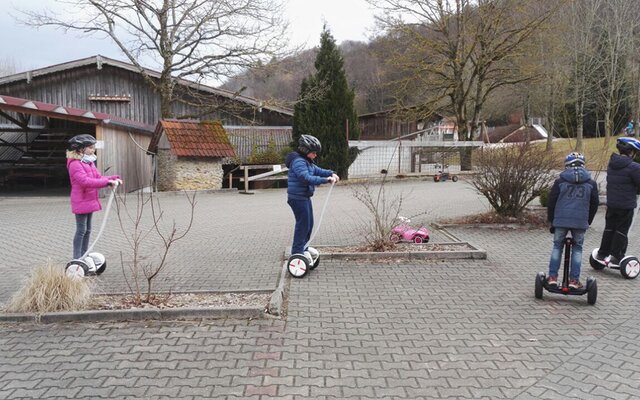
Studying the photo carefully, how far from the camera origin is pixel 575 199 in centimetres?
568

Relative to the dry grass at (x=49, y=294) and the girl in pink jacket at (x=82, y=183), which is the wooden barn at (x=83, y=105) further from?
the dry grass at (x=49, y=294)

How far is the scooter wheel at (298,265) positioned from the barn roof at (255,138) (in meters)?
16.6

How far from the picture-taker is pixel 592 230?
34.2 ft

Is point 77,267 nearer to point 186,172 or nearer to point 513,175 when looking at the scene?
point 513,175

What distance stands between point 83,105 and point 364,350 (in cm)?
2512

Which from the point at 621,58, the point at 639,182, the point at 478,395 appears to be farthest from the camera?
the point at 621,58

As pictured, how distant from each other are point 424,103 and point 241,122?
390 inches

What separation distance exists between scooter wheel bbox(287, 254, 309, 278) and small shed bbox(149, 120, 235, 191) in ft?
46.1

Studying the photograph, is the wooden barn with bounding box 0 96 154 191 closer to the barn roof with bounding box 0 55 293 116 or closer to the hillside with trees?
the barn roof with bounding box 0 55 293 116

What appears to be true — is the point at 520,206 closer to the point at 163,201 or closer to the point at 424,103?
the point at 163,201

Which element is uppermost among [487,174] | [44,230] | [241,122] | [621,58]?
[621,58]

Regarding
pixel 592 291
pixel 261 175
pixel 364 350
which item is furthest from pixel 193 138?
pixel 364 350

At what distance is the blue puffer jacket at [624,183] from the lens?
6676 mm

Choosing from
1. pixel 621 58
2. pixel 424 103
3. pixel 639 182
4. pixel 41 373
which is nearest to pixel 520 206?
pixel 639 182
